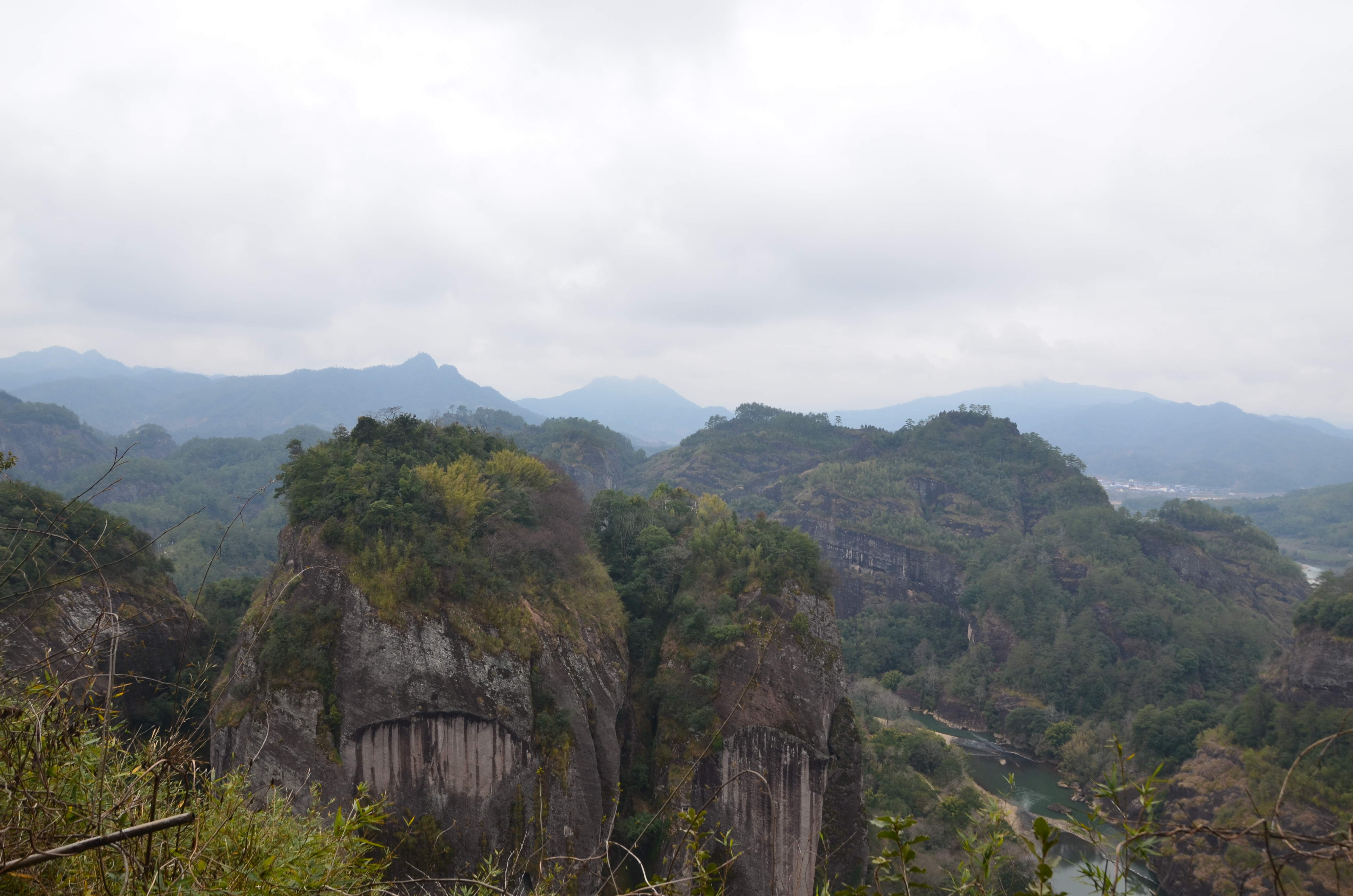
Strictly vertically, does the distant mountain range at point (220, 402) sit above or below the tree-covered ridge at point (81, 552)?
above

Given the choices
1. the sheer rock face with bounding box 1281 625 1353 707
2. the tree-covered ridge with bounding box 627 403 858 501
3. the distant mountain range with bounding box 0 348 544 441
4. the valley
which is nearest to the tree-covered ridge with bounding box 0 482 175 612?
the valley

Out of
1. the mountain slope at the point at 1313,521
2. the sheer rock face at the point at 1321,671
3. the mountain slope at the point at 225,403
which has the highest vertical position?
the mountain slope at the point at 225,403

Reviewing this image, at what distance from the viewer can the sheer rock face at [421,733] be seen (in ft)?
42.1

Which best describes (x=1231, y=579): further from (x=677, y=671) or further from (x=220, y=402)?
(x=220, y=402)

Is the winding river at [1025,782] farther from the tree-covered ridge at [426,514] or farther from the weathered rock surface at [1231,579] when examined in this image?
the weathered rock surface at [1231,579]

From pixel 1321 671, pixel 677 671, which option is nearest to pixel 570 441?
pixel 677 671

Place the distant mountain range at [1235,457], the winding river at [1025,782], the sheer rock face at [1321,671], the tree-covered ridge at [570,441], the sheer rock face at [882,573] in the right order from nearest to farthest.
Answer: the sheer rock face at [1321,671] < the winding river at [1025,782] < the sheer rock face at [882,573] < the tree-covered ridge at [570,441] < the distant mountain range at [1235,457]

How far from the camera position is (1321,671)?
22266mm

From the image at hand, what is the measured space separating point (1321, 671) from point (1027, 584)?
21.1 metres

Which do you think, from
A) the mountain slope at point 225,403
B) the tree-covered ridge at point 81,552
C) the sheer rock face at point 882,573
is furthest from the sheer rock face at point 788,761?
the mountain slope at point 225,403

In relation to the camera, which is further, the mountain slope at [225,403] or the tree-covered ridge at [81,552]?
the mountain slope at [225,403]

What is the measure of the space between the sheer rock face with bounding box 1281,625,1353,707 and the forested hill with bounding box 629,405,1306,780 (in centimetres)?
412

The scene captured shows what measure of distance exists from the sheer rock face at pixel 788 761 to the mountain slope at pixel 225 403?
148 m

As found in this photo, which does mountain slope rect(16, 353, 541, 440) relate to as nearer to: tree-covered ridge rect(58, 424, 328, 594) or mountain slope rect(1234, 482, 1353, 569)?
tree-covered ridge rect(58, 424, 328, 594)
